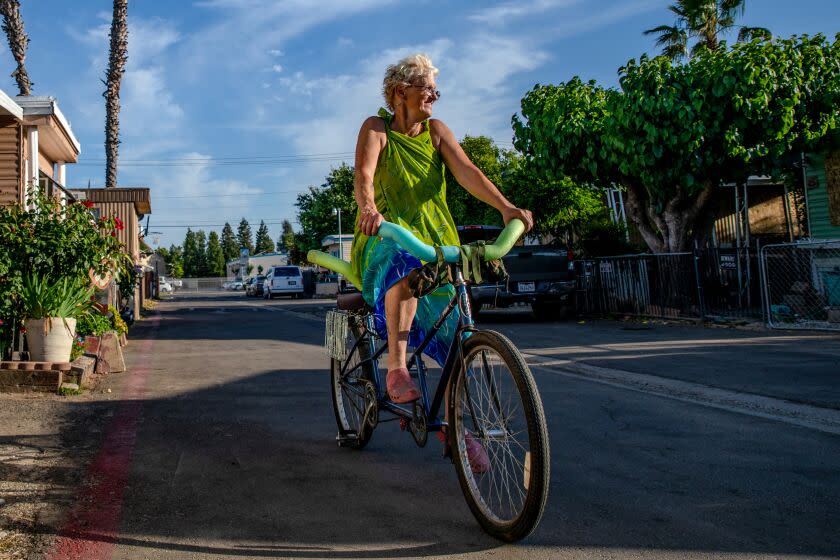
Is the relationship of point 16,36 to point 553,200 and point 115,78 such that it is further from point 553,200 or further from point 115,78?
point 553,200

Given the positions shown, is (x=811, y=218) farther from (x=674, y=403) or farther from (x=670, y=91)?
(x=674, y=403)

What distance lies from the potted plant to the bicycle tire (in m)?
3.61

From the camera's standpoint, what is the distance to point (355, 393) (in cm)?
447

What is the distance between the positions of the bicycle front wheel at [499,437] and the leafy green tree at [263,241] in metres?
170

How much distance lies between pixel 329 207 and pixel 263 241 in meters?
123

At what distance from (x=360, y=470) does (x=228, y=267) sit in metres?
146

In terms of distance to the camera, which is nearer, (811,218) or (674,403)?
(674,403)

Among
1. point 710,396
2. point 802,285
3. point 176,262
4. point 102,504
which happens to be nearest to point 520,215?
point 102,504

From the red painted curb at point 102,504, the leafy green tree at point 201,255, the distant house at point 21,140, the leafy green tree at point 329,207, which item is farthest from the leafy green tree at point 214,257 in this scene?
the red painted curb at point 102,504

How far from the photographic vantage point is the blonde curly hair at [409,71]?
12.0ft

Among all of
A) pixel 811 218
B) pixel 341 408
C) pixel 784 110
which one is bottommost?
pixel 341 408

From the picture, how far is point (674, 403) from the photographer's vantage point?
6.02 meters

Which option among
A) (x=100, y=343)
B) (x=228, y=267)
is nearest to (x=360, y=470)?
(x=100, y=343)

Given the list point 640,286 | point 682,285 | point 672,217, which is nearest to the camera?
point 682,285
